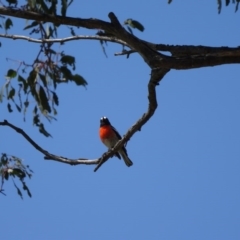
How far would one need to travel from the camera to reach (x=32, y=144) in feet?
15.3

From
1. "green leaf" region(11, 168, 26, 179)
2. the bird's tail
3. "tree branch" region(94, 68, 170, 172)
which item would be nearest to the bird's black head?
the bird's tail

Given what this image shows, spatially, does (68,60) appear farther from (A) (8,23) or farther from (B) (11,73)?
(A) (8,23)

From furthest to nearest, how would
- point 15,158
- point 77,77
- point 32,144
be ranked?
point 15,158, point 32,144, point 77,77

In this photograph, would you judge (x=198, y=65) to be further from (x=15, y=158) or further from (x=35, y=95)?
(x=15, y=158)

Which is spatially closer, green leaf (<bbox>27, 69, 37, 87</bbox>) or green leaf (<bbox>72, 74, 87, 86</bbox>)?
green leaf (<bbox>72, 74, 87, 86</bbox>)

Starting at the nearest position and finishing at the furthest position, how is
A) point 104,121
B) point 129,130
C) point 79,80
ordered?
point 79,80 → point 129,130 → point 104,121

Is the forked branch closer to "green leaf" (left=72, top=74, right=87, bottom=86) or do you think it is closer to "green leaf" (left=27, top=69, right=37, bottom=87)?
"green leaf" (left=72, top=74, right=87, bottom=86)

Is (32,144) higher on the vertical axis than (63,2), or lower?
lower

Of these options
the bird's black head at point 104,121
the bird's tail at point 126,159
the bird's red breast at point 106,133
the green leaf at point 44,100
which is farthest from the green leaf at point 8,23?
the bird's black head at point 104,121

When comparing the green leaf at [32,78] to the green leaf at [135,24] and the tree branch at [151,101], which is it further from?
the green leaf at [135,24]

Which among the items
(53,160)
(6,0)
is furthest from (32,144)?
(6,0)

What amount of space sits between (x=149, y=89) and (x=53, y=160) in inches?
45.2

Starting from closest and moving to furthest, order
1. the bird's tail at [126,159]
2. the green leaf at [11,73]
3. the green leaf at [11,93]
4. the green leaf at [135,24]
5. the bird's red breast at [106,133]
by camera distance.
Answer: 1. the green leaf at [11,73]
2. the green leaf at [11,93]
3. the green leaf at [135,24]
4. the bird's tail at [126,159]
5. the bird's red breast at [106,133]

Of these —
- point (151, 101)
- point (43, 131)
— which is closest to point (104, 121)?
point (43, 131)
